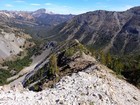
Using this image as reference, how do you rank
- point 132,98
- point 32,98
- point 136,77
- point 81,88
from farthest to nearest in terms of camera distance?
point 136,77
point 132,98
point 81,88
point 32,98

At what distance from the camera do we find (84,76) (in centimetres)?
7112

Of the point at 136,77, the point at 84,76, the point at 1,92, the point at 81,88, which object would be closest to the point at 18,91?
the point at 1,92

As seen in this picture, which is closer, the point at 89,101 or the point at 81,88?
the point at 89,101

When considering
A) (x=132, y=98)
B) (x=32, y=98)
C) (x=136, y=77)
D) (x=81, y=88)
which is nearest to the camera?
(x=32, y=98)

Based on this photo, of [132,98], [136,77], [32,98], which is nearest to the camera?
[32,98]

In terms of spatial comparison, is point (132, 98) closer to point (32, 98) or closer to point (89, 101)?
point (89, 101)

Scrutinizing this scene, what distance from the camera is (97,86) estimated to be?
62062mm

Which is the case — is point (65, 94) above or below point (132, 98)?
above

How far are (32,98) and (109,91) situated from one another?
1753 cm

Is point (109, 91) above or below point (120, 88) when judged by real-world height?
above

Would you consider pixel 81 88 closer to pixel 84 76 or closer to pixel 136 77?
pixel 84 76

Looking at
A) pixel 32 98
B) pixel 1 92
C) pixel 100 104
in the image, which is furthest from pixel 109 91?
pixel 1 92

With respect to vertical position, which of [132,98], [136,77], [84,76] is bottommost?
[136,77]

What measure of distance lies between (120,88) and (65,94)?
22.2m
